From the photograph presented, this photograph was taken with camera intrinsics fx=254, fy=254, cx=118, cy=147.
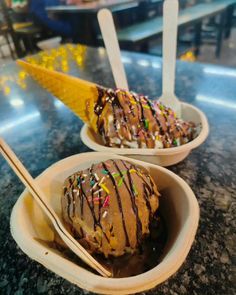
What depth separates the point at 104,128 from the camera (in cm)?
64

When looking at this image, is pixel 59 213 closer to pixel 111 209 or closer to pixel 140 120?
pixel 111 209

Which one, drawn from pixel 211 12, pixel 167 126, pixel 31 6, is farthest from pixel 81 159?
pixel 31 6

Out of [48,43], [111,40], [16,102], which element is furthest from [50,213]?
[48,43]

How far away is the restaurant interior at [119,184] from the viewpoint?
40 cm

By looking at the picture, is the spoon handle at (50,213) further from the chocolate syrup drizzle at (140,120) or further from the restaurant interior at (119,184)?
the chocolate syrup drizzle at (140,120)

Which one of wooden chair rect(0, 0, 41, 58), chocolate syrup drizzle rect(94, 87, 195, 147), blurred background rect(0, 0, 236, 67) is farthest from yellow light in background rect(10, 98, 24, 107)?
wooden chair rect(0, 0, 41, 58)

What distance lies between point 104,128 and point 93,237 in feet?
0.96

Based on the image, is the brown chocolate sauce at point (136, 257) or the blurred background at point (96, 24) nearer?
the brown chocolate sauce at point (136, 257)

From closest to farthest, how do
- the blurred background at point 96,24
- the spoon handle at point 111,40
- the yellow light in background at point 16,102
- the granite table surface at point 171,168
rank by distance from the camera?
the granite table surface at point 171,168 < the spoon handle at point 111,40 < the yellow light in background at point 16,102 < the blurred background at point 96,24

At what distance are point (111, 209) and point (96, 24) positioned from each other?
351 cm

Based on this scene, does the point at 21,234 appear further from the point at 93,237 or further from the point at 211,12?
the point at 211,12

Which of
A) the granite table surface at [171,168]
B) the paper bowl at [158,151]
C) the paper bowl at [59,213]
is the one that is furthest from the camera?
the paper bowl at [158,151]

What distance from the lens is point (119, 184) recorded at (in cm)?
44

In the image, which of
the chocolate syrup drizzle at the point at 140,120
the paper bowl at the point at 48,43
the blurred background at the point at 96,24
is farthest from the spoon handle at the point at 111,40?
the paper bowl at the point at 48,43
